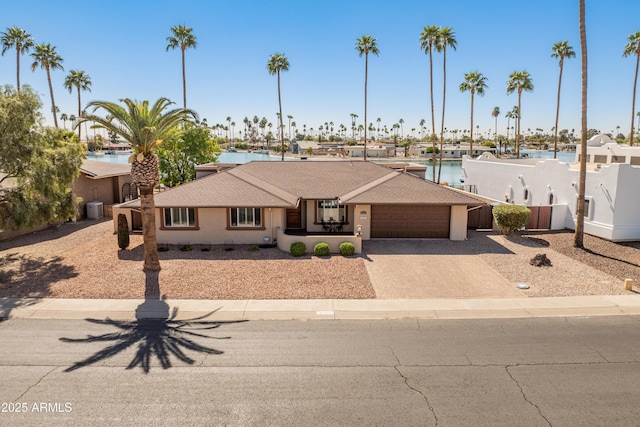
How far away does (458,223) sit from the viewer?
26.0 m

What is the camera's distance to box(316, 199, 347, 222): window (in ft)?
90.3

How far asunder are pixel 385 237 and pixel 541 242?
367 inches

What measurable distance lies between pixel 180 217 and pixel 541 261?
19954 millimetres

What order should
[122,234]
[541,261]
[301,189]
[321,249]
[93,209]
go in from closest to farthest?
1. [541,261]
2. [321,249]
3. [122,234]
4. [301,189]
5. [93,209]

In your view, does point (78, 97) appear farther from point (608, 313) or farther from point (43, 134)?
point (608, 313)

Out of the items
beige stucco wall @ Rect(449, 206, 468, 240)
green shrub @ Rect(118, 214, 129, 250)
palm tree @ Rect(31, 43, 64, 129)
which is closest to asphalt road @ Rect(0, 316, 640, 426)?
green shrub @ Rect(118, 214, 129, 250)

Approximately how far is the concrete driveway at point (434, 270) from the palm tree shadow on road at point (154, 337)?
297 inches

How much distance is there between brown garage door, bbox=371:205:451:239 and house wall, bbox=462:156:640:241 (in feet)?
27.9

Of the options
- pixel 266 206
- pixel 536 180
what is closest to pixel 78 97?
pixel 266 206

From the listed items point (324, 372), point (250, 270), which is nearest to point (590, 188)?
point (250, 270)

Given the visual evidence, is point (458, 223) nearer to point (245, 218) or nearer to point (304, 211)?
point (304, 211)

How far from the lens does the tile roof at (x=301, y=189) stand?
2486 centimetres

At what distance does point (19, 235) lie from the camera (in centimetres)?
2786

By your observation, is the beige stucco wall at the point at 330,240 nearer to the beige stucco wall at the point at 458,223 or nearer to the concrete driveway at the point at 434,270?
the concrete driveway at the point at 434,270
